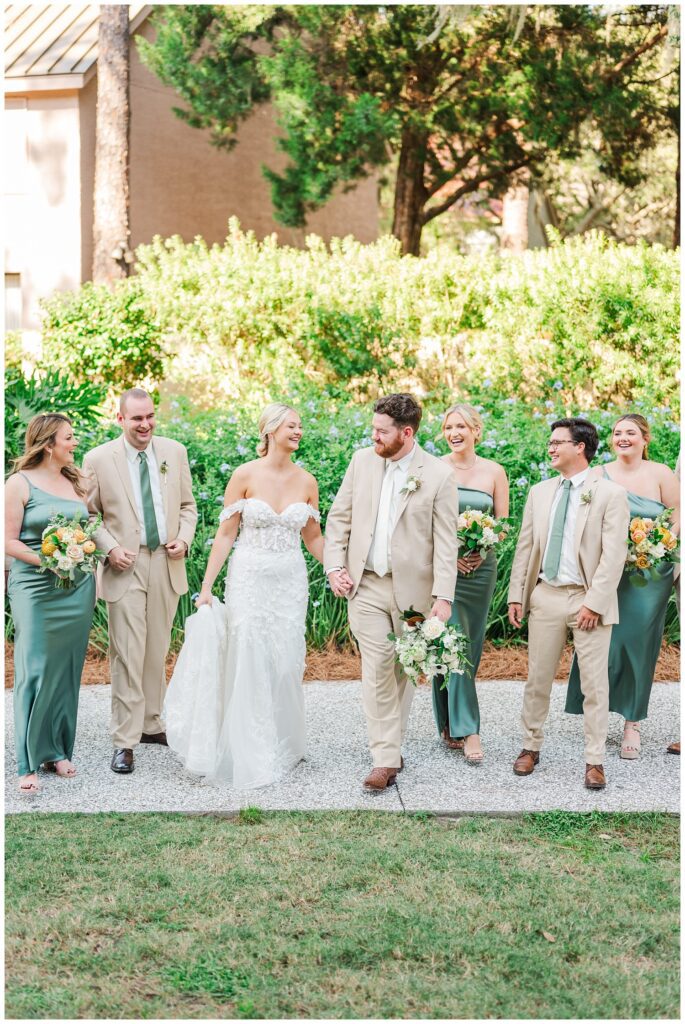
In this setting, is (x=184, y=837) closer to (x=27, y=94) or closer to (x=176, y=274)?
(x=176, y=274)

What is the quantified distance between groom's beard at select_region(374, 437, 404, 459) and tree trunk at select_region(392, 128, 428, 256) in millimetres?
14751

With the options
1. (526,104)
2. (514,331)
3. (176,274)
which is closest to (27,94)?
(176,274)

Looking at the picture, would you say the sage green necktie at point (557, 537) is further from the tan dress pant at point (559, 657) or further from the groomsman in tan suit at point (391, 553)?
the groomsman in tan suit at point (391, 553)

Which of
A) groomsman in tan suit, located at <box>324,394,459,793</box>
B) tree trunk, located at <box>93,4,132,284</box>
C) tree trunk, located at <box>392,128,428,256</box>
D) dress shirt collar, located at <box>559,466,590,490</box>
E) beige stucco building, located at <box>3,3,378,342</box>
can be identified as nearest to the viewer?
groomsman in tan suit, located at <box>324,394,459,793</box>

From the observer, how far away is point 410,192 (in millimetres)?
20812

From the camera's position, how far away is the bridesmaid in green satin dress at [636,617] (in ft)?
22.6

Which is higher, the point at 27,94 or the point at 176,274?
the point at 27,94

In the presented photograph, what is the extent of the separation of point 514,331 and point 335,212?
42.0 ft

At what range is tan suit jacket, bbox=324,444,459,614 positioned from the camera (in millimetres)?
6176

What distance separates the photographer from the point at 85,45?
2066cm

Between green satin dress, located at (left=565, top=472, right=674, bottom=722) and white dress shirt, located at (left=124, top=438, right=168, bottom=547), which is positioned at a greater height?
white dress shirt, located at (left=124, top=438, right=168, bottom=547)

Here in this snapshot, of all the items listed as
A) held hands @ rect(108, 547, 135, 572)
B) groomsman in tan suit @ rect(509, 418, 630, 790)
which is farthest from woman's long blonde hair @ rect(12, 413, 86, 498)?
groomsman in tan suit @ rect(509, 418, 630, 790)

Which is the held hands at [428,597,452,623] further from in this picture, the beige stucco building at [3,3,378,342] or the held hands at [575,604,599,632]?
the beige stucco building at [3,3,378,342]

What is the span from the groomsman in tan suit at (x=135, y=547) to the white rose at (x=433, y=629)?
1.70m
